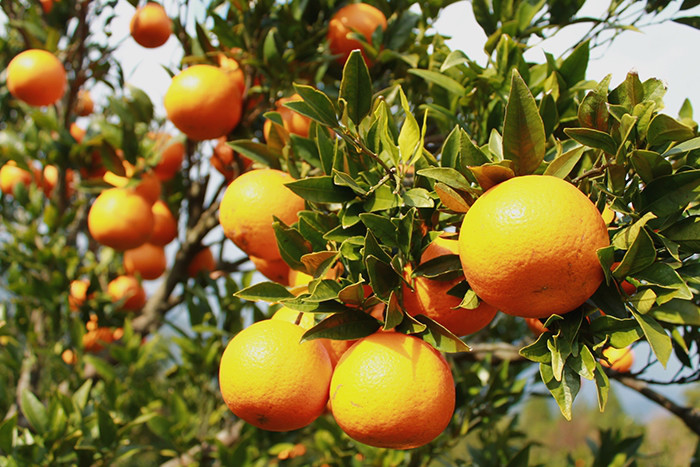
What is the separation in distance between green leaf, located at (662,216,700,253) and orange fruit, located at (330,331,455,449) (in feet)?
1.31

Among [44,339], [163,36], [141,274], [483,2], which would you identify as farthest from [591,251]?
[44,339]

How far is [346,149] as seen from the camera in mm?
1040

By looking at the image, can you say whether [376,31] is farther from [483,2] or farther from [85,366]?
[85,366]

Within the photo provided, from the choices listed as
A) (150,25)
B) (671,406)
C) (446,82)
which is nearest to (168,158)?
(150,25)

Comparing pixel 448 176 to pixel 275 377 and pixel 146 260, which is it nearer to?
pixel 275 377

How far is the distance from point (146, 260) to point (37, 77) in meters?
0.77

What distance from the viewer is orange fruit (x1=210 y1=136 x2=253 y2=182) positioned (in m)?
1.72

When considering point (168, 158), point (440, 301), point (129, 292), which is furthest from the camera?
point (129, 292)

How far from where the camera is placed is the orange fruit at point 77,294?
209 centimetres

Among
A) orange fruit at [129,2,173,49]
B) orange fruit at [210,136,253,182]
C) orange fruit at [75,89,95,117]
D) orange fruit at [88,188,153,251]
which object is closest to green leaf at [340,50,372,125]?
orange fruit at [210,136,253,182]

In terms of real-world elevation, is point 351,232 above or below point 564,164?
below

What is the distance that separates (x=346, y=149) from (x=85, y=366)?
1.60 metres

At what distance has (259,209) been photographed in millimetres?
1091

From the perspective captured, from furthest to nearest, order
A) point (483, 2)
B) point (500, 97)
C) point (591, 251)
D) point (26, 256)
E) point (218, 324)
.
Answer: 1. point (26, 256)
2. point (218, 324)
3. point (483, 2)
4. point (500, 97)
5. point (591, 251)
